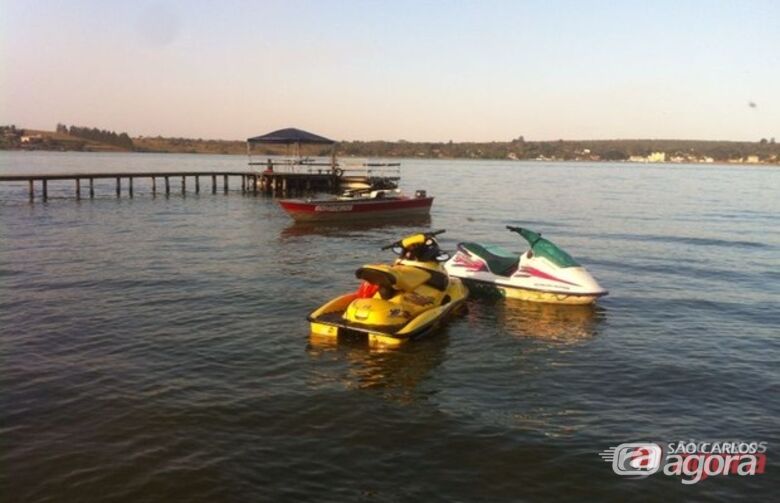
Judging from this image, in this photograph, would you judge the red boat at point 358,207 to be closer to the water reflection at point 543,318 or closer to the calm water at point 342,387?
the calm water at point 342,387

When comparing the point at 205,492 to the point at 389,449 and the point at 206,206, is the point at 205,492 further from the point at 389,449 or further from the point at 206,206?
the point at 206,206

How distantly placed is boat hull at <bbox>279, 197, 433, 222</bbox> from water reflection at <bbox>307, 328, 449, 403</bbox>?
789 inches

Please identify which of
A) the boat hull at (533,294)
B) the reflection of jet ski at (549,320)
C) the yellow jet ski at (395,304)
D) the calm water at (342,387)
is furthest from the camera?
the boat hull at (533,294)

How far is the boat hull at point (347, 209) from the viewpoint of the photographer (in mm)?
31734

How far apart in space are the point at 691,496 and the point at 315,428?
4362mm

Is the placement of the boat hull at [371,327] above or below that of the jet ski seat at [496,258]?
below

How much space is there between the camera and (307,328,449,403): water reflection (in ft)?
31.9

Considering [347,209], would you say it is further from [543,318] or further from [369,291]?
[369,291]

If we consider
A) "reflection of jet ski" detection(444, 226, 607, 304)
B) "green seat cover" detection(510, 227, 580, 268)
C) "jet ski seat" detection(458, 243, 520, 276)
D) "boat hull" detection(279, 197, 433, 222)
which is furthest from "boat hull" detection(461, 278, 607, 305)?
"boat hull" detection(279, 197, 433, 222)

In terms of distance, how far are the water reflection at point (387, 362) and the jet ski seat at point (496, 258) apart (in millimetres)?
3771

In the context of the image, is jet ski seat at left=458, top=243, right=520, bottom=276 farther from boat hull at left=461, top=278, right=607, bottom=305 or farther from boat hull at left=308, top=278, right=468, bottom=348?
boat hull at left=308, top=278, right=468, bottom=348

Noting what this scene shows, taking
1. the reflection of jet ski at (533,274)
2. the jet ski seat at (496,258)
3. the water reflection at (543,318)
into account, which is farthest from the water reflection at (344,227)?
the water reflection at (543,318)

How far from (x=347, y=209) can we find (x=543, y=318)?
1967 centimetres

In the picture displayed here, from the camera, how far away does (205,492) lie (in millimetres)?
6664
